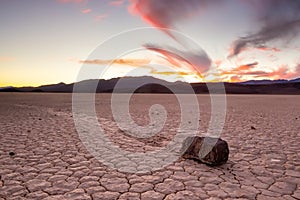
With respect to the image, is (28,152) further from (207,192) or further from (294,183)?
(294,183)

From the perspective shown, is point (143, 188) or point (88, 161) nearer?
point (143, 188)

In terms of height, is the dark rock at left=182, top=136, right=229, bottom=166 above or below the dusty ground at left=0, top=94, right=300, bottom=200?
above

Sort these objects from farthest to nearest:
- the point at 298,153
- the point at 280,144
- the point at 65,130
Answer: the point at 65,130
the point at 280,144
the point at 298,153

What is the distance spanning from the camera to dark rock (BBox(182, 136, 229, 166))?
430 cm

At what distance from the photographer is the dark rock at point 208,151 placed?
4.30 m

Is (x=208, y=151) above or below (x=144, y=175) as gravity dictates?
above

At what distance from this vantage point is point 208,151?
437 cm

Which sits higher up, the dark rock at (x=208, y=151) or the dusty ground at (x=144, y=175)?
the dark rock at (x=208, y=151)

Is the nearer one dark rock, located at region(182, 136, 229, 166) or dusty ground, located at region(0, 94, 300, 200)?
dusty ground, located at region(0, 94, 300, 200)

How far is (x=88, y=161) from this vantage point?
463 cm

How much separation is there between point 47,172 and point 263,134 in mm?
6074

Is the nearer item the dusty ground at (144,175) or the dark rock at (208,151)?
the dusty ground at (144,175)

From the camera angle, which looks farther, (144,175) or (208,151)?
(208,151)

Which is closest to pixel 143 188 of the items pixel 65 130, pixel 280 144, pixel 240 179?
pixel 240 179
